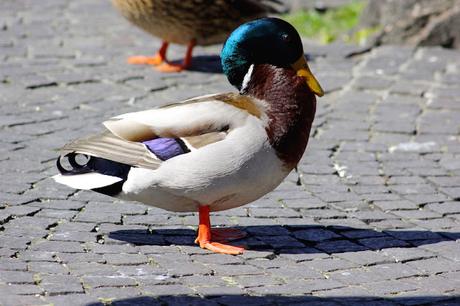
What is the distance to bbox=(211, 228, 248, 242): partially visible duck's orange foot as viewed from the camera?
18.0ft

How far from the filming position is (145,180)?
200 inches

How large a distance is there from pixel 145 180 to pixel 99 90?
3.66 metres

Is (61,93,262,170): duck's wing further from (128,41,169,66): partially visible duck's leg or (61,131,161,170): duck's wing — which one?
(128,41,169,66): partially visible duck's leg

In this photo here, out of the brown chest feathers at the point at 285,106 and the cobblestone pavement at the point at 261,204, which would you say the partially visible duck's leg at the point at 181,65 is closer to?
the cobblestone pavement at the point at 261,204

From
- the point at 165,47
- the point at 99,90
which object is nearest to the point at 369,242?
the point at 99,90

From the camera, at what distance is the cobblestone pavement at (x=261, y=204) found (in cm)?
477

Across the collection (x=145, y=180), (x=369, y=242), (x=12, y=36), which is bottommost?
(x=12, y=36)

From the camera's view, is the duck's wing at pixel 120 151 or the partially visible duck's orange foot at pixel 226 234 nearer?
the duck's wing at pixel 120 151

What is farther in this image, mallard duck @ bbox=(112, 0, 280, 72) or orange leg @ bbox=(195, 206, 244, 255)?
mallard duck @ bbox=(112, 0, 280, 72)

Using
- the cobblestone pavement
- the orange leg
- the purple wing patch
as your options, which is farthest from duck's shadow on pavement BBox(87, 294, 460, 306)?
the purple wing patch

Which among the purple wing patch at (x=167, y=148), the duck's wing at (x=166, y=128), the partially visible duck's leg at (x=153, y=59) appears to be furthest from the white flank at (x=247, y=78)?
the partially visible duck's leg at (x=153, y=59)

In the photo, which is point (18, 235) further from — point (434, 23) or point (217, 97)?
point (434, 23)

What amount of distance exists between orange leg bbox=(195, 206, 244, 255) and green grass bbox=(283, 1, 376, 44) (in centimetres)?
588

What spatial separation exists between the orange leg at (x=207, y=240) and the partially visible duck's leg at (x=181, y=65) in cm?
417
